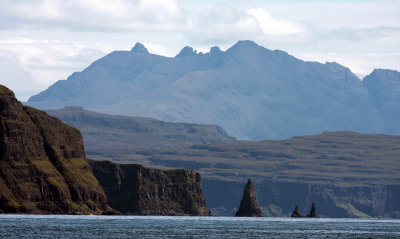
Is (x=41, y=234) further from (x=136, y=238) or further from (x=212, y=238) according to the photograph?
(x=212, y=238)

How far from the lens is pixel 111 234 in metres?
199

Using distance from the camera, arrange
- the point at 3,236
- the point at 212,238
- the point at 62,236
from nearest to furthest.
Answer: the point at 3,236 → the point at 62,236 → the point at 212,238

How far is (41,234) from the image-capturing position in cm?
18562

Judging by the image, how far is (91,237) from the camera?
601ft

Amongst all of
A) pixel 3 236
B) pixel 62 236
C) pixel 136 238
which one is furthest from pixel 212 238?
pixel 3 236

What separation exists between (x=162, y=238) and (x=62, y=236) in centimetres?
2241

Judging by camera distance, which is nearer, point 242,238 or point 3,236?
point 3,236

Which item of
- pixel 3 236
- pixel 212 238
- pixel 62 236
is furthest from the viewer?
pixel 212 238

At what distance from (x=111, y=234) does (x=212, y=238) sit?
23080mm

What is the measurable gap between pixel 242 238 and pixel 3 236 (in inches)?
2201

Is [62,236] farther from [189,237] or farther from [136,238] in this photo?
[189,237]

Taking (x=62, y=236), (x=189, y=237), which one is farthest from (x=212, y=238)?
(x=62, y=236)

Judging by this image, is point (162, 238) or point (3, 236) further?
point (162, 238)

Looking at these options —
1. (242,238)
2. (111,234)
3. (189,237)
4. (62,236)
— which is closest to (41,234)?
(62,236)
